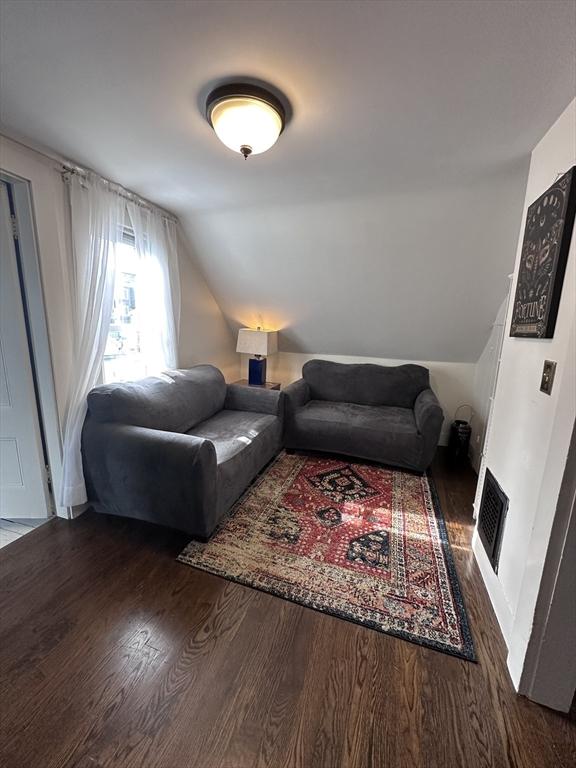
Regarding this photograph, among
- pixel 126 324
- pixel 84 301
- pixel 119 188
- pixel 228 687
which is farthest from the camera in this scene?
pixel 126 324

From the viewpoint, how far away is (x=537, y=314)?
1.32 m

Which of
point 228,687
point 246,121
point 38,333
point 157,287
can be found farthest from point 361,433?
point 38,333

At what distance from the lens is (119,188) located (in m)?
2.22

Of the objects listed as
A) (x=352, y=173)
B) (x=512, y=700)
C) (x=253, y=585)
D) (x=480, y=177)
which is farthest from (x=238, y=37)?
(x=512, y=700)

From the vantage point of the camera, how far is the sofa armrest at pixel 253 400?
3.00 metres

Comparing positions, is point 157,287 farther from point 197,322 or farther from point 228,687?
point 228,687

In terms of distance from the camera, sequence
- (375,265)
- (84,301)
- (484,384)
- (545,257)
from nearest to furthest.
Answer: (545,257) → (84,301) → (375,265) → (484,384)

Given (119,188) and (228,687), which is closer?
(228,687)

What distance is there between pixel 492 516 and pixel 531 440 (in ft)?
1.93

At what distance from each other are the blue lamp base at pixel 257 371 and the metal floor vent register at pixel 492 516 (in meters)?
2.48

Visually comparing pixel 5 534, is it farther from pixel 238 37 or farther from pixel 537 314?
pixel 537 314

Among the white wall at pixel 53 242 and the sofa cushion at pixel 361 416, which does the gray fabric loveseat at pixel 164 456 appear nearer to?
the white wall at pixel 53 242

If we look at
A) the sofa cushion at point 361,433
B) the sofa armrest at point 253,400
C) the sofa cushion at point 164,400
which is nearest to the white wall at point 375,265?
the sofa cushion at point 361,433

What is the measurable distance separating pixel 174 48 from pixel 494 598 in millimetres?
2662
